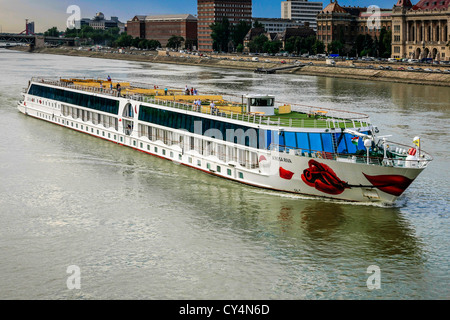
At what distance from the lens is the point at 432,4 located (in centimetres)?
12375

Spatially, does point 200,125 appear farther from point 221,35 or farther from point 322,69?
point 221,35

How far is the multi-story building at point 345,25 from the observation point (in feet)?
515

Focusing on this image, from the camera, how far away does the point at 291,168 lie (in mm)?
24594

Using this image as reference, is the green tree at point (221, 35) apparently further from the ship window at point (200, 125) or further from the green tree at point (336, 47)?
the ship window at point (200, 125)

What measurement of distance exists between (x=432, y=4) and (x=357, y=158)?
109 m

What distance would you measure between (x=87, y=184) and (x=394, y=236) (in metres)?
12.8

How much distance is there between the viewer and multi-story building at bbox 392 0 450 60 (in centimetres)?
11756

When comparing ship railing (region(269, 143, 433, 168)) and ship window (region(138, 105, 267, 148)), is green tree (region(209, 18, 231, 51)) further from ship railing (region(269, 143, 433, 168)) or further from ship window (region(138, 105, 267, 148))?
ship railing (region(269, 143, 433, 168))

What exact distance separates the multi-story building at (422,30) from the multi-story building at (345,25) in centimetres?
2841

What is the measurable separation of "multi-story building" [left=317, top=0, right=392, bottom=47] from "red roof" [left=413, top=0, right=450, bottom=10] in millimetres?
28093

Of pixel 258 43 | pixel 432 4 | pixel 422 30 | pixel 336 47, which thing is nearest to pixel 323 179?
pixel 422 30

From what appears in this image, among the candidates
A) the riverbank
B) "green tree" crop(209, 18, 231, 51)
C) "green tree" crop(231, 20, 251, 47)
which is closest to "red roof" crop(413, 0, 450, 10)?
the riverbank

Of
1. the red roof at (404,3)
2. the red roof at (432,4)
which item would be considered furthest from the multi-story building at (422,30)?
the red roof at (404,3)

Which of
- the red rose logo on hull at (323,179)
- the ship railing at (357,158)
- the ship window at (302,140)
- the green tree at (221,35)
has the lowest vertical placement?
the red rose logo on hull at (323,179)
